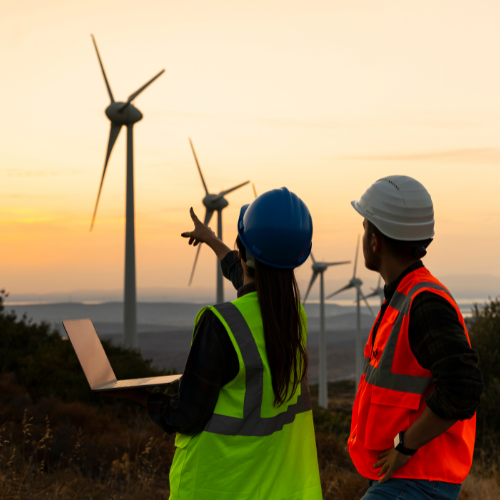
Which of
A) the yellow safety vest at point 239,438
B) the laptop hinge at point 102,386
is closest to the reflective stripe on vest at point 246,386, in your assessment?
the yellow safety vest at point 239,438

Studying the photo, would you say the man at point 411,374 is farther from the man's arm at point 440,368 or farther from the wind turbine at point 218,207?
the wind turbine at point 218,207

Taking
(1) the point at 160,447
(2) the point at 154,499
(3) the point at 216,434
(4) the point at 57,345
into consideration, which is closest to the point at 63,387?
Result: (4) the point at 57,345

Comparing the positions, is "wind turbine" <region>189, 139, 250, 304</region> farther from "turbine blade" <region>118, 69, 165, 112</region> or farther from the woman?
the woman

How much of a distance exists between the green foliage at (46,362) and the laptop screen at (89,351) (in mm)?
8716

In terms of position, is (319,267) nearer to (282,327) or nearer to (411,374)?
(411,374)

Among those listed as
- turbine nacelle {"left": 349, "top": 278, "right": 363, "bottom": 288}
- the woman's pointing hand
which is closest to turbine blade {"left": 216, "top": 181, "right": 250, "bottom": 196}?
turbine nacelle {"left": 349, "top": 278, "right": 363, "bottom": 288}

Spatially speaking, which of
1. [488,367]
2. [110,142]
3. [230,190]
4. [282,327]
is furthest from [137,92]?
[282,327]

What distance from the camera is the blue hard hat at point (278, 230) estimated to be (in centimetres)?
241

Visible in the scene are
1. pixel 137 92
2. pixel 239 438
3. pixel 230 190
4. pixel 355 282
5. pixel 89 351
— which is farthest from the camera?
pixel 355 282

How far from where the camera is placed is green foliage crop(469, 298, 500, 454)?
12596 mm

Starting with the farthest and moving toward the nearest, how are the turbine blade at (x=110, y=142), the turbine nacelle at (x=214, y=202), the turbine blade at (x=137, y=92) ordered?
the turbine nacelle at (x=214, y=202) < the turbine blade at (x=137, y=92) < the turbine blade at (x=110, y=142)

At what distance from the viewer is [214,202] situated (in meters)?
30.2

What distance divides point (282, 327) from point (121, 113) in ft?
75.0

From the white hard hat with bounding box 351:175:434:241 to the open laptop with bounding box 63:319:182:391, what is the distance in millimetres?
1356
